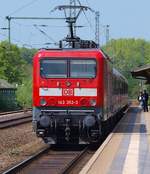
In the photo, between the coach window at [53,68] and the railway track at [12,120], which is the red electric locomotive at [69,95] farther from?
the railway track at [12,120]

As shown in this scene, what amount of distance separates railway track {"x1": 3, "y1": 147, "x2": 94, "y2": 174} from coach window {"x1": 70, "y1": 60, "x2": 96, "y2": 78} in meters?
2.36

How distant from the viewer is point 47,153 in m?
19.6

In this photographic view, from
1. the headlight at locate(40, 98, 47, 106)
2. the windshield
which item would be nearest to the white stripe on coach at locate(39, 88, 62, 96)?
the headlight at locate(40, 98, 47, 106)

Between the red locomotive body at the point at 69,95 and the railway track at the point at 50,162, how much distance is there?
1.98ft

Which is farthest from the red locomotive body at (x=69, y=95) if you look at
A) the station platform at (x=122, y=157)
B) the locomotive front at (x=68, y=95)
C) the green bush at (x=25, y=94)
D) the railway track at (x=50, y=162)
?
the green bush at (x=25, y=94)

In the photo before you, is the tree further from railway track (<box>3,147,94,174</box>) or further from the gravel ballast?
railway track (<box>3,147,94,174</box>)

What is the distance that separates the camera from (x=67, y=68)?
2028cm

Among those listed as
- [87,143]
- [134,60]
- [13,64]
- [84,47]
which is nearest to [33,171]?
[87,143]

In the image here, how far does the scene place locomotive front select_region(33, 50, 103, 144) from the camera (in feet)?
64.9

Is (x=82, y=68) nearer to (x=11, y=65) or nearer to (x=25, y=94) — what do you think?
(x=25, y=94)

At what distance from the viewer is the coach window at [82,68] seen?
66.2 ft

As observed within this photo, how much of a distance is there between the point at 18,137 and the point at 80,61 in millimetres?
6768

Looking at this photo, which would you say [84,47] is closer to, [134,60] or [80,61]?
[80,61]

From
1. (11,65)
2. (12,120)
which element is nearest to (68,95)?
(12,120)
